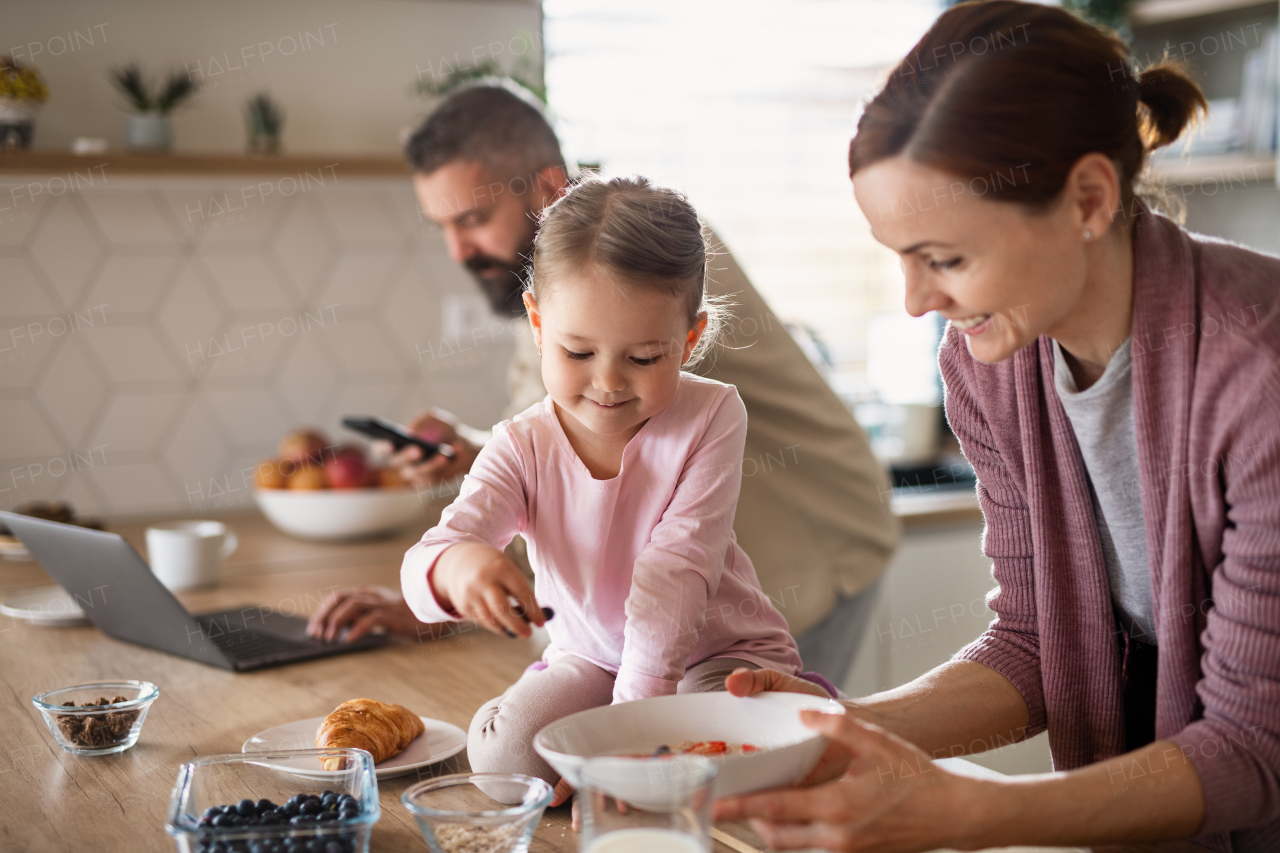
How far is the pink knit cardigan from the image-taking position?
0.91 metres

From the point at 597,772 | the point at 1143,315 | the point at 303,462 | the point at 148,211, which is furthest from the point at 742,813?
the point at 148,211

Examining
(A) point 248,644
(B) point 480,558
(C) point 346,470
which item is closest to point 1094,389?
(B) point 480,558

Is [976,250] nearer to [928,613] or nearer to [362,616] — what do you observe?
[362,616]

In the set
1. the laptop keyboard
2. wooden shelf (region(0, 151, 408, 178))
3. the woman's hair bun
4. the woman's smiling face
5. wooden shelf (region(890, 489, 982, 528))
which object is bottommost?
wooden shelf (region(890, 489, 982, 528))

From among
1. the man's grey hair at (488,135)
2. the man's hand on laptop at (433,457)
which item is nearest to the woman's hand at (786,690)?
the man's hand on laptop at (433,457)

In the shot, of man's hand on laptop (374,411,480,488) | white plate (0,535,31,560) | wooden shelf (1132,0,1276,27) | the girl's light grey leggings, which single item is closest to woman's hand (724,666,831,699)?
the girl's light grey leggings

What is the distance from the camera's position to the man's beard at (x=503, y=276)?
6.50ft

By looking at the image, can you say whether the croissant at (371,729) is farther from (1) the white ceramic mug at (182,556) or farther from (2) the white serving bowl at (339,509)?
(2) the white serving bowl at (339,509)

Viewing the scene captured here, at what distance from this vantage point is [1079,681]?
1.16 m

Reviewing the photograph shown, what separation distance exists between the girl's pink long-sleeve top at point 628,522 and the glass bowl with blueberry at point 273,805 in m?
0.18

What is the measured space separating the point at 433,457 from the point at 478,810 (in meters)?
0.95

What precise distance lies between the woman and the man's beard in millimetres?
1048

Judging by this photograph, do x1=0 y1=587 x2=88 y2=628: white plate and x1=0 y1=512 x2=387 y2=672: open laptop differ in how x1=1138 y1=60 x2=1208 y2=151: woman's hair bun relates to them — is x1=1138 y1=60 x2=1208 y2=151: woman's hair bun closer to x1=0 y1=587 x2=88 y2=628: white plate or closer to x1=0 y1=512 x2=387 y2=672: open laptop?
x1=0 y1=512 x2=387 y2=672: open laptop

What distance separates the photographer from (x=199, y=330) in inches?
98.0
